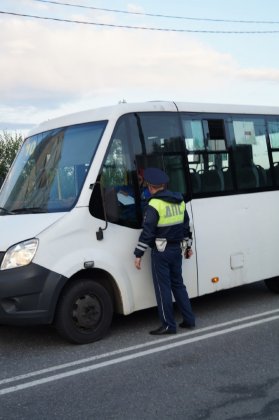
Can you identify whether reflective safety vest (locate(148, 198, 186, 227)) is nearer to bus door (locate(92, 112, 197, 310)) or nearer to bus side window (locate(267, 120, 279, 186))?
bus door (locate(92, 112, 197, 310))

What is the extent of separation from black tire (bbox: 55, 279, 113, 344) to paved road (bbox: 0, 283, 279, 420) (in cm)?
13

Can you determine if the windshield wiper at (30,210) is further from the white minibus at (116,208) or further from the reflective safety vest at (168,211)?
the reflective safety vest at (168,211)

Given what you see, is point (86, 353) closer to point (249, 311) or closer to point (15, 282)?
point (15, 282)

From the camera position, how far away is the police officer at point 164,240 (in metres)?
5.72

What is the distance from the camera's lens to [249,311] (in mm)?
6953

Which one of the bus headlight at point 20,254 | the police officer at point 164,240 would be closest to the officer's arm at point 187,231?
the police officer at point 164,240

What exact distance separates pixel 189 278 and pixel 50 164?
6.66 ft

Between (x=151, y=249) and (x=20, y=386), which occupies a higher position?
(x=151, y=249)

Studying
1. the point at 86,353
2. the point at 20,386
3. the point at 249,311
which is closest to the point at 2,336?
the point at 86,353

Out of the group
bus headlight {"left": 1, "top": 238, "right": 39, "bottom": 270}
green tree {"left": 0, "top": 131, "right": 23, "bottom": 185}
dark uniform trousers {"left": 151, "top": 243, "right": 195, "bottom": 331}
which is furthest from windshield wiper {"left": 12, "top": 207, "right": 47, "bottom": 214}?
green tree {"left": 0, "top": 131, "right": 23, "bottom": 185}

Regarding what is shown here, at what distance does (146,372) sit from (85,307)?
3.50 feet

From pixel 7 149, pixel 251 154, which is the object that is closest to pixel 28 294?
pixel 251 154

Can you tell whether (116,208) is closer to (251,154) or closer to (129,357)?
(129,357)

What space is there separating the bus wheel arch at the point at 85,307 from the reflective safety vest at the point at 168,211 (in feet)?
2.72
